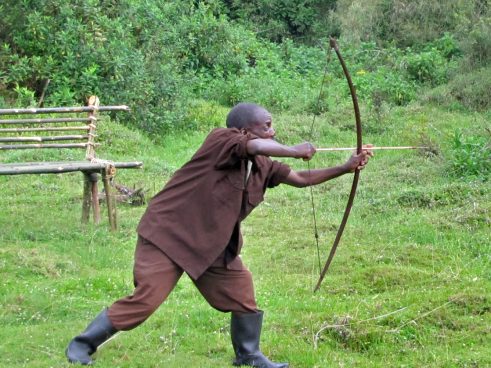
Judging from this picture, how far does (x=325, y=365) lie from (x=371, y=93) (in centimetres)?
1162

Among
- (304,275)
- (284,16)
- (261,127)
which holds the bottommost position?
(304,275)

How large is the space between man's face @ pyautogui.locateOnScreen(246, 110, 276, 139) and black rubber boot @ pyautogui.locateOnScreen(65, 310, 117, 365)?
4.59 feet

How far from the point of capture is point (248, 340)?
6074mm

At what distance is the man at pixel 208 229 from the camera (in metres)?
5.72

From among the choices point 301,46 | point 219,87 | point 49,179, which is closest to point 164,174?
point 49,179

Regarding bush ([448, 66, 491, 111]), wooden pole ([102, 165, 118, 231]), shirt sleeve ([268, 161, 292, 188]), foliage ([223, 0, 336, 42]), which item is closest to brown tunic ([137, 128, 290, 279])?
shirt sleeve ([268, 161, 292, 188])

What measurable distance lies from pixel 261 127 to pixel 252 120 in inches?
2.7

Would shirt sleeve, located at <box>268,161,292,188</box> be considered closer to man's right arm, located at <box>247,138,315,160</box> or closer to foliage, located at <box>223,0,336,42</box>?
man's right arm, located at <box>247,138,315,160</box>

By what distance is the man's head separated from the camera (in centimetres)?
590

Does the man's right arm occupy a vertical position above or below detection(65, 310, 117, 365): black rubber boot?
above

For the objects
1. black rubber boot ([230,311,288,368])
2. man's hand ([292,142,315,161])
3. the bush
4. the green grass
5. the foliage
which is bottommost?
the green grass

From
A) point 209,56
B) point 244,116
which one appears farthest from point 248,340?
point 209,56

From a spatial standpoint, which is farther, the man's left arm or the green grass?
the green grass

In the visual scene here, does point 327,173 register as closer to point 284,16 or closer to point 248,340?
point 248,340
